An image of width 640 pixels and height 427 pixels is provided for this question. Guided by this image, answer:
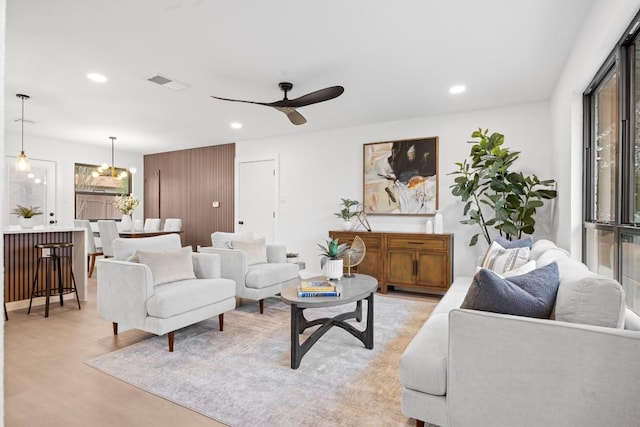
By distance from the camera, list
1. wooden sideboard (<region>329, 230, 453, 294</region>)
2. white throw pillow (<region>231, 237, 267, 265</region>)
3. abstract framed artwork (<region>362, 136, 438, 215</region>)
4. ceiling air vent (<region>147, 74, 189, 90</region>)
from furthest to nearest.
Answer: abstract framed artwork (<region>362, 136, 438, 215</region>) < wooden sideboard (<region>329, 230, 453, 294</region>) < white throw pillow (<region>231, 237, 267, 265</region>) < ceiling air vent (<region>147, 74, 189, 90</region>)

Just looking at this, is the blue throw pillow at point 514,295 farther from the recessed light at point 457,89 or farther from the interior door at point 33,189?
the interior door at point 33,189

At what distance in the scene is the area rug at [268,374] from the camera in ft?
6.29

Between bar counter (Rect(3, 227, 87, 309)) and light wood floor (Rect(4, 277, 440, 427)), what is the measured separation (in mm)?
672

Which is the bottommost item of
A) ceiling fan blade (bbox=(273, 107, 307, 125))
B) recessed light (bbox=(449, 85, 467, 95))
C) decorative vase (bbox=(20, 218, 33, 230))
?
decorative vase (bbox=(20, 218, 33, 230))

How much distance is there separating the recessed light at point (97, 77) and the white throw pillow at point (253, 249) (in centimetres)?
216

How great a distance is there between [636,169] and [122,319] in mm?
3652

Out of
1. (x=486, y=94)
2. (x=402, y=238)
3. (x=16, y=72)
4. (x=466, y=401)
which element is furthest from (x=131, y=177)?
(x=466, y=401)

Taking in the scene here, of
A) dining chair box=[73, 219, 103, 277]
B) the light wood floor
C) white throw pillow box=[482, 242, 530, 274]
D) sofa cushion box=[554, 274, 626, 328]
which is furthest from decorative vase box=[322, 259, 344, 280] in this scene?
dining chair box=[73, 219, 103, 277]

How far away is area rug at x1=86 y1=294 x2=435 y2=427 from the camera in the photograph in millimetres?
1916

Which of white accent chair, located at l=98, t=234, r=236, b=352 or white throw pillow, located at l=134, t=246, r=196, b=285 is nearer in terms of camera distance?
white accent chair, located at l=98, t=234, r=236, b=352

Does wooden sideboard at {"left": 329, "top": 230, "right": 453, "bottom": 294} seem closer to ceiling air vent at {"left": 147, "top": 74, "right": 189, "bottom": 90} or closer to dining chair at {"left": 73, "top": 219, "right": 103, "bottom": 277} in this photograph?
ceiling air vent at {"left": 147, "top": 74, "right": 189, "bottom": 90}

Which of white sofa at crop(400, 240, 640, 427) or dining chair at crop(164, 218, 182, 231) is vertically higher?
dining chair at crop(164, 218, 182, 231)

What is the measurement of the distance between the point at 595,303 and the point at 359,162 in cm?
416

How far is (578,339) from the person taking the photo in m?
1.33
